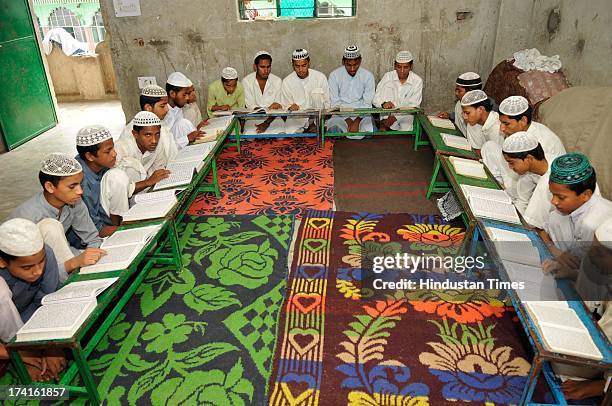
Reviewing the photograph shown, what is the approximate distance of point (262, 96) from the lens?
676 cm

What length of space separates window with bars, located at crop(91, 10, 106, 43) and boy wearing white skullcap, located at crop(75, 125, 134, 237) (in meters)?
9.22

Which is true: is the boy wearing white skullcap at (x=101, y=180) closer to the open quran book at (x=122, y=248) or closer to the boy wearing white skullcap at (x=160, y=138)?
the open quran book at (x=122, y=248)

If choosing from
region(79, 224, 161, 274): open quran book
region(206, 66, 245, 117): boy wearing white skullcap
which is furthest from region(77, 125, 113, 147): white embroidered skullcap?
region(206, 66, 245, 117): boy wearing white skullcap

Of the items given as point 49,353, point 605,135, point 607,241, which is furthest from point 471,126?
point 49,353

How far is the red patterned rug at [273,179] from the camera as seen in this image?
15.8 ft

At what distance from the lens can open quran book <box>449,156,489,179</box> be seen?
402cm

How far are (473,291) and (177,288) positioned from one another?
2.40 metres

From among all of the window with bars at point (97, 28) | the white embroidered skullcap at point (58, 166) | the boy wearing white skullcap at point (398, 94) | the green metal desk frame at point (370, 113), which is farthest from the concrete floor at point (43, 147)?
the boy wearing white skullcap at point (398, 94)

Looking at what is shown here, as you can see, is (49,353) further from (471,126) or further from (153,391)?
(471,126)

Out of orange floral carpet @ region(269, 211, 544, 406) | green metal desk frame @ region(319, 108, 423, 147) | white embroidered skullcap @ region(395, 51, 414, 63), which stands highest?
white embroidered skullcap @ region(395, 51, 414, 63)

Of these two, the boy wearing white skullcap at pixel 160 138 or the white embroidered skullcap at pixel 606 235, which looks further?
the boy wearing white skullcap at pixel 160 138

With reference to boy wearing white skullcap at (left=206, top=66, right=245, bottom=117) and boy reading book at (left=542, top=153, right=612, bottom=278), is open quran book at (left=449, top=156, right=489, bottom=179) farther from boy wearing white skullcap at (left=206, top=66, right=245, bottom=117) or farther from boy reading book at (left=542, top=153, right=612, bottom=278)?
boy wearing white skullcap at (left=206, top=66, right=245, bottom=117)

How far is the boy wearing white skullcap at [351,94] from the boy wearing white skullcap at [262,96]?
2.72 ft

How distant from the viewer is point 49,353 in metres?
2.65
